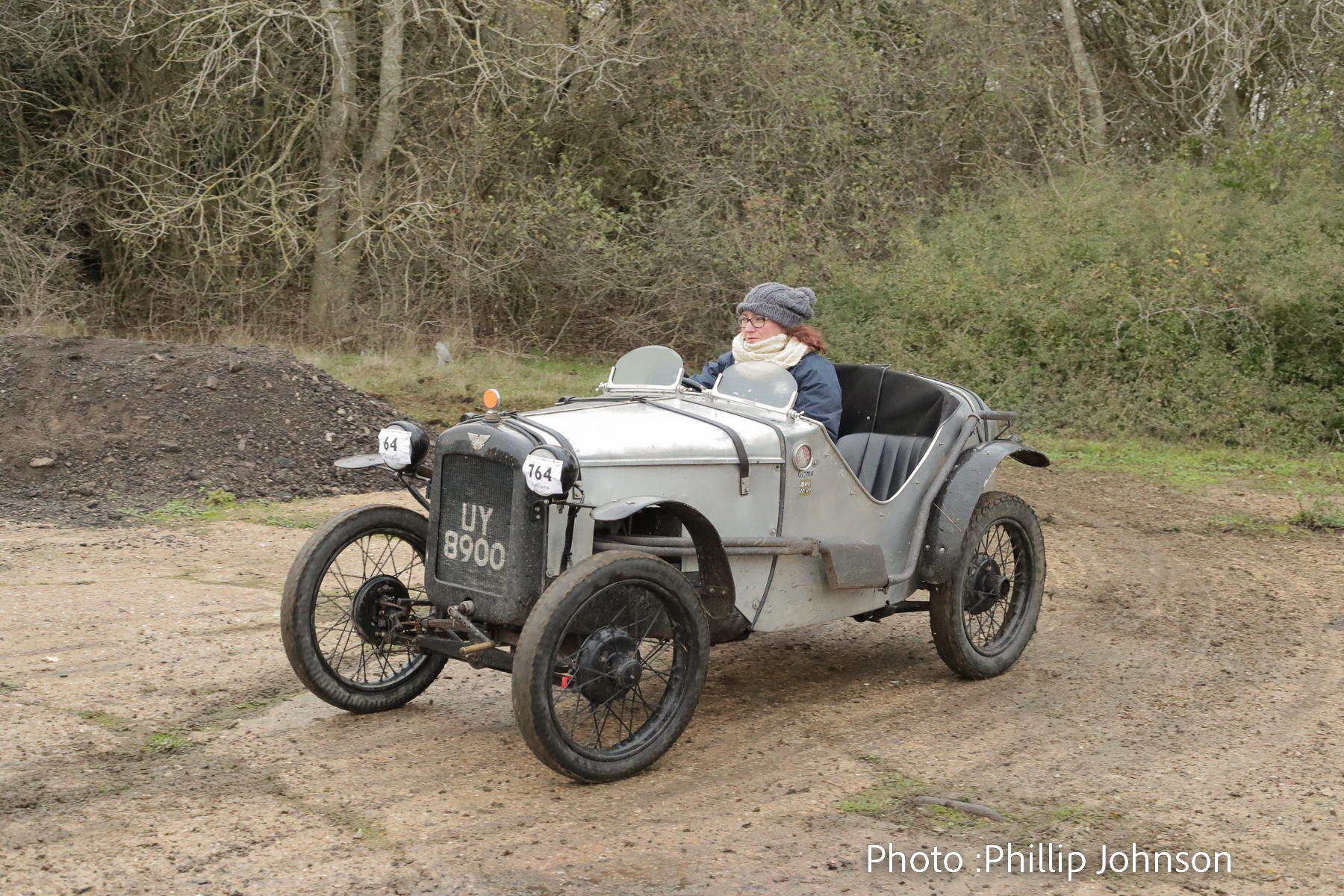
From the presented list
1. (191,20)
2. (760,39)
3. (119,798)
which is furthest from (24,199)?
(119,798)

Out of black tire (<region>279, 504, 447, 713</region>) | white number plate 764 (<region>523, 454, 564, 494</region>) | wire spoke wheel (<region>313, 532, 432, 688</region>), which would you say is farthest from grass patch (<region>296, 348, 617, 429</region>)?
white number plate 764 (<region>523, 454, 564, 494</region>)

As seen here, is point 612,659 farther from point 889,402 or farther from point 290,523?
point 290,523

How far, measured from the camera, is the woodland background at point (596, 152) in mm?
16641

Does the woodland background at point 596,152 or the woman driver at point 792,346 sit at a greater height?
the woodland background at point 596,152

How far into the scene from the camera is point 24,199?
17391 mm

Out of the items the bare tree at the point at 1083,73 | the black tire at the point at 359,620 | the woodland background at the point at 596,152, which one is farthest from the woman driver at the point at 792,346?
the bare tree at the point at 1083,73

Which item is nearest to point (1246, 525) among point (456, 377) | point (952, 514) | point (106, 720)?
point (952, 514)

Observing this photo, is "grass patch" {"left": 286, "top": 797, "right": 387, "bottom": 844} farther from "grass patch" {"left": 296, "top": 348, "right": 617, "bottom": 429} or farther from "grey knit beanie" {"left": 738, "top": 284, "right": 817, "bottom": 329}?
"grass patch" {"left": 296, "top": 348, "right": 617, "bottom": 429}

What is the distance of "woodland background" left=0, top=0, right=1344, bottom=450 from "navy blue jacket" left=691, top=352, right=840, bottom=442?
973cm

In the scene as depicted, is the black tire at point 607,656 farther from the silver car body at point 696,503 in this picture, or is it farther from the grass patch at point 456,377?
the grass patch at point 456,377

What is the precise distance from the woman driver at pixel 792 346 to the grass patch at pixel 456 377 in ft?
24.6

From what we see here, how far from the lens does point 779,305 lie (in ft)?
18.9

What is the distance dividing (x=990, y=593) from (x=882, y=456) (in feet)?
2.77

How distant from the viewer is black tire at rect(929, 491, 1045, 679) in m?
5.70
